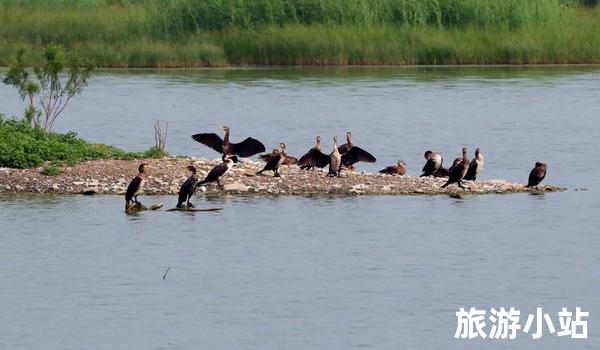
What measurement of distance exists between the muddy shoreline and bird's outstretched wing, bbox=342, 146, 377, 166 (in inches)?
18.3

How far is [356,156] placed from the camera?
2827 cm

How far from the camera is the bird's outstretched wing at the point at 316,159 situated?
27922 millimetres

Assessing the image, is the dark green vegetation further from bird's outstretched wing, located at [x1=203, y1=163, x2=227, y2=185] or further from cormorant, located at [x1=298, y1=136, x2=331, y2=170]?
cormorant, located at [x1=298, y1=136, x2=331, y2=170]

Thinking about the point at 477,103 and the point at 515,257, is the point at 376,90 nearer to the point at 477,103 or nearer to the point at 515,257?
the point at 477,103

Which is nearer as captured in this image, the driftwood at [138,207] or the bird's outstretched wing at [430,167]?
the driftwood at [138,207]

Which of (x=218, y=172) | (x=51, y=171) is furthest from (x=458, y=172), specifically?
(x=51, y=171)

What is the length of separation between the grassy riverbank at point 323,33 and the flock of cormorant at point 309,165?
23961 millimetres

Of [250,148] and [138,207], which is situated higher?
[250,148]

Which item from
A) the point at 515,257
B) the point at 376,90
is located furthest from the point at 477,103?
the point at 515,257

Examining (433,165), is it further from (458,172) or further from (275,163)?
(275,163)

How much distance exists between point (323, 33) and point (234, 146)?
24.3 metres

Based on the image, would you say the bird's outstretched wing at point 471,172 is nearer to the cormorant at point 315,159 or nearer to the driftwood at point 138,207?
the cormorant at point 315,159

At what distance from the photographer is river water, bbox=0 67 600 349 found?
18750 millimetres

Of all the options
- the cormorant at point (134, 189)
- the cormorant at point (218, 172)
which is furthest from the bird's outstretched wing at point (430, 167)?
the cormorant at point (134, 189)
